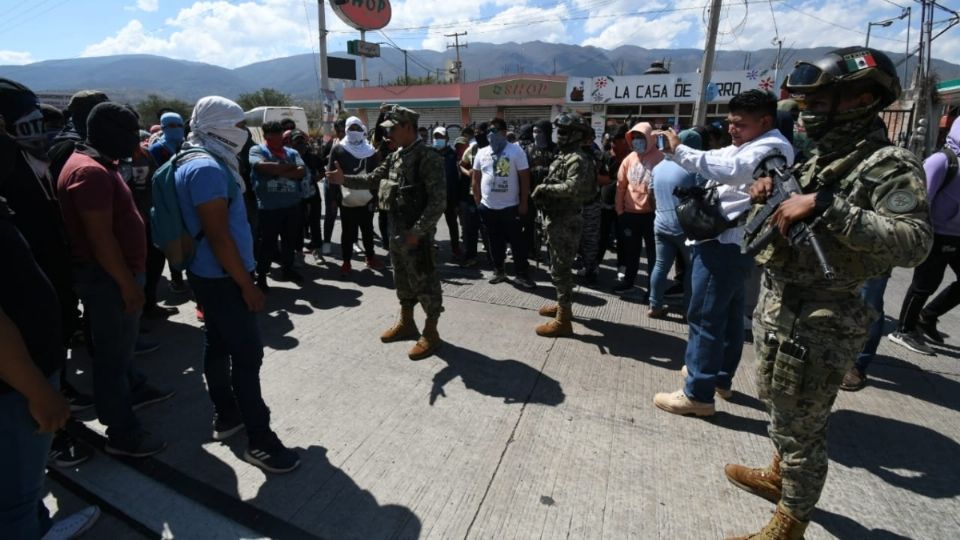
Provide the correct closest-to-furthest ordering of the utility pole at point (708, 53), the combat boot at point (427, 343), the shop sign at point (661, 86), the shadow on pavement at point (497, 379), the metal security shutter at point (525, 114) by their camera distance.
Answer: the shadow on pavement at point (497, 379), the combat boot at point (427, 343), the utility pole at point (708, 53), the shop sign at point (661, 86), the metal security shutter at point (525, 114)

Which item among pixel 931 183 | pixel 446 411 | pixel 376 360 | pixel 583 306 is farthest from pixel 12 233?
pixel 931 183

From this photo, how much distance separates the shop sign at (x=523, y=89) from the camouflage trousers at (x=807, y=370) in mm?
25560

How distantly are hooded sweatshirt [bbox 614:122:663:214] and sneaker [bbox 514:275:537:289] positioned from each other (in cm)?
128

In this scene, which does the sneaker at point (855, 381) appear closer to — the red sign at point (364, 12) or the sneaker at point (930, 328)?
the sneaker at point (930, 328)

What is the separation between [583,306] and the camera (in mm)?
5133

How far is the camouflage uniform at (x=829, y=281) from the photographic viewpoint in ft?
5.19

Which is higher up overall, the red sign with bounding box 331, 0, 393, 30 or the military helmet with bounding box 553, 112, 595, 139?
the red sign with bounding box 331, 0, 393, 30

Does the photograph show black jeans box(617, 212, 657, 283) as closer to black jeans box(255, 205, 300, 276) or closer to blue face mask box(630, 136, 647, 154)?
blue face mask box(630, 136, 647, 154)

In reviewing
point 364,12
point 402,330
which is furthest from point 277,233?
point 364,12

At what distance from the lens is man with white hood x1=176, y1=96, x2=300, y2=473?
2.24 m

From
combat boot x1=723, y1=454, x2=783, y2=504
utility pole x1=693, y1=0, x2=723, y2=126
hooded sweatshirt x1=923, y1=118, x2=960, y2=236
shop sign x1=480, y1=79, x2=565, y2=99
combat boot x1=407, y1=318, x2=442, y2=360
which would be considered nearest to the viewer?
combat boot x1=723, y1=454, x2=783, y2=504

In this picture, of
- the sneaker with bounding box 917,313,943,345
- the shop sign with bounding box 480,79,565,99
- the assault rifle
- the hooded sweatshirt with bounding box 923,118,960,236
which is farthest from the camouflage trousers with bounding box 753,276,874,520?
the shop sign with bounding box 480,79,565,99

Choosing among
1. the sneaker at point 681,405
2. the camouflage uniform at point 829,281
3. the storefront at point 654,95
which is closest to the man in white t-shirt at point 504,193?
the sneaker at point 681,405

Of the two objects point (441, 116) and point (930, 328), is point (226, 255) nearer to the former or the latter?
point (930, 328)
